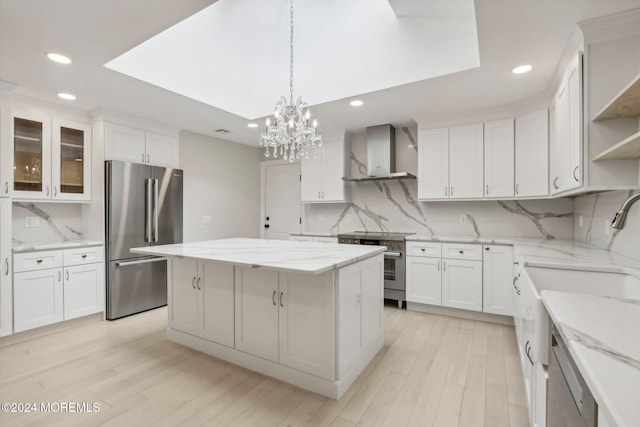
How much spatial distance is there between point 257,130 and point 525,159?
3493mm

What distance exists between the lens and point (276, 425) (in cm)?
175

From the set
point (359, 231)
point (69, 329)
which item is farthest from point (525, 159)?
point (69, 329)

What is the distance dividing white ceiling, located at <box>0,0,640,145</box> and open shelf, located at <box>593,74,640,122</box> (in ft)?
2.02

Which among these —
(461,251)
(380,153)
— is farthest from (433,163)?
(461,251)

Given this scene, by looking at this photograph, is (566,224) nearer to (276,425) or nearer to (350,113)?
(350,113)

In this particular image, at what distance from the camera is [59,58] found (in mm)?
2375

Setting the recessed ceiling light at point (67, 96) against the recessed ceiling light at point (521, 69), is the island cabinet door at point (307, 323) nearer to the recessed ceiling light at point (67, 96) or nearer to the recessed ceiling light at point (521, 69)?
the recessed ceiling light at point (521, 69)

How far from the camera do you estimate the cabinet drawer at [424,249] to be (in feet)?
11.7

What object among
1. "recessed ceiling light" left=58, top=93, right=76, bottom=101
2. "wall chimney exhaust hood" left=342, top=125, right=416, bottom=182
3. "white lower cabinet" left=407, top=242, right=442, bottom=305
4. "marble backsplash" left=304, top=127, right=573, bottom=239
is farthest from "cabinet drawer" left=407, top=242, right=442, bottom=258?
"recessed ceiling light" left=58, top=93, right=76, bottom=101

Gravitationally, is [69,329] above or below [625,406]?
Result: below

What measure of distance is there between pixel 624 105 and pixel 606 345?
1.69 metres

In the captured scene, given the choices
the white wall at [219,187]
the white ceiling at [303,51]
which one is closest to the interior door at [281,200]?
the white wall at [219,187]

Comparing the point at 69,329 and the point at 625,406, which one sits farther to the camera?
the point at 69,329

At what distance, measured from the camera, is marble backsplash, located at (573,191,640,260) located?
1.97 m
